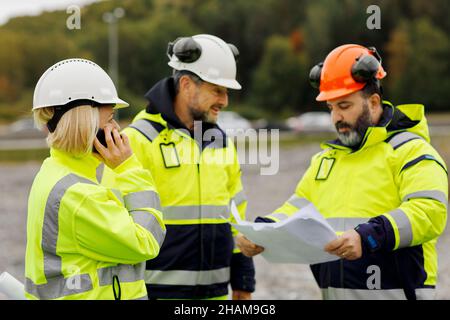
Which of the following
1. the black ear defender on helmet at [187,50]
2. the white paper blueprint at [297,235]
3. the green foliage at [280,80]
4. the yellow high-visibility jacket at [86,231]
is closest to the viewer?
the yellow high-visibility jacket at [86,231]

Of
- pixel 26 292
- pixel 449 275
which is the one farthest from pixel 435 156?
pixel 449 275

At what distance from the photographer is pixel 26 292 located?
303 cm

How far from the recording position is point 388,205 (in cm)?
384

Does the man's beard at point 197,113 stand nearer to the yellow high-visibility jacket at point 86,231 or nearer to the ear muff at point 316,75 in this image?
the ear muff at point 316,75

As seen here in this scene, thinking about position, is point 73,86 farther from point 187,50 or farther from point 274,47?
point 274,47

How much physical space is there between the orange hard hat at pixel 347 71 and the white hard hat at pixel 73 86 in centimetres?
144

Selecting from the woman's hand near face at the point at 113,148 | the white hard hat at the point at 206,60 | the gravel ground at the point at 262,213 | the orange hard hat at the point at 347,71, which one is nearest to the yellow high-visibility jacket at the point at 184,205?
the white hard hat at the point at 206,60

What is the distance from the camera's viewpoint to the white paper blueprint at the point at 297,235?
3.35m

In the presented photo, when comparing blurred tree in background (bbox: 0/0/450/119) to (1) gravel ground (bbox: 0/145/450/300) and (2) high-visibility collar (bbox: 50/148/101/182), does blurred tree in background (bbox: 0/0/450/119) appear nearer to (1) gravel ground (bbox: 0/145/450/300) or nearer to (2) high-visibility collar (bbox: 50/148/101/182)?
(1) gravel ground (bbox: 0/145/450/300)

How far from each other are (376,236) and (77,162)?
1586 millimetres

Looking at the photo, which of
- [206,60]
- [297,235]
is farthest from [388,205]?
[206,60]

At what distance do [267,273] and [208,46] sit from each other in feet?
15.3

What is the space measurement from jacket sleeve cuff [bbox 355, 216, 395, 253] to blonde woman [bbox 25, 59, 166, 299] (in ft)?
3.65

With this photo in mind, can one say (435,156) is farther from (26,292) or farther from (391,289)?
(26,292)
